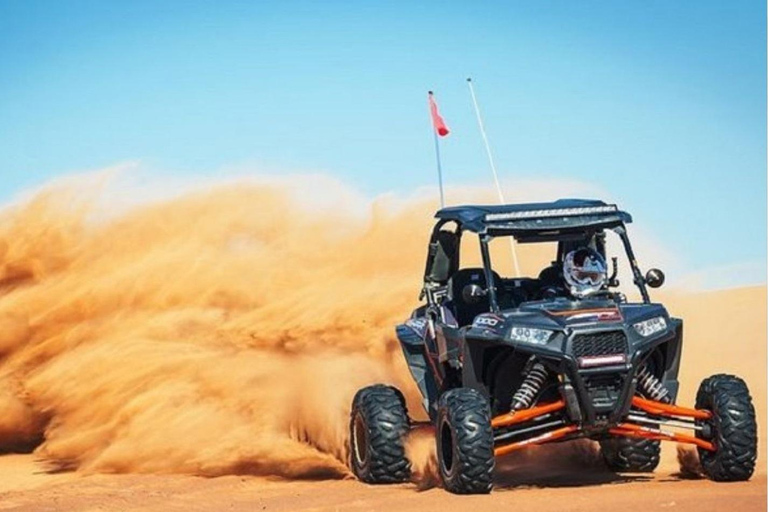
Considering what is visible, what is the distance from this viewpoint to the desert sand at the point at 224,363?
14.1 metres

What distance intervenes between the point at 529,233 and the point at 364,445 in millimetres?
2364

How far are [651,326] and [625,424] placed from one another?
795 mm

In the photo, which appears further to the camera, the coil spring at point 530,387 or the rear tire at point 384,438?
the rear tire at point 384,438

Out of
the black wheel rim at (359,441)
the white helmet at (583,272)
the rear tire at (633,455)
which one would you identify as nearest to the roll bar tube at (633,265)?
the white helmet at (583,272)

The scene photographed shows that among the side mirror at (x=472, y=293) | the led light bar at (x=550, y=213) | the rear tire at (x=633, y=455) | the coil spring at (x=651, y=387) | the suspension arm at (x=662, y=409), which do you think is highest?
the led light bar at (x=550, y=213)

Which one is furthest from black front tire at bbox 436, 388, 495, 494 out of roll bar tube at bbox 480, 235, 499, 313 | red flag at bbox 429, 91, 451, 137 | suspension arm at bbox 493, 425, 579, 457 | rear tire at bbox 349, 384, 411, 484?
red flag at bbox 429, 91, 451, 137

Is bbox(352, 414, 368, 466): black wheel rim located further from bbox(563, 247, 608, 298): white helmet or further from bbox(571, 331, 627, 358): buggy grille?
bbox(571, 331, 627, 358): buggy grille

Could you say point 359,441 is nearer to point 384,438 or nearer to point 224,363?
point 384,438

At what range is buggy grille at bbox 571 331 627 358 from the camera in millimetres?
12516

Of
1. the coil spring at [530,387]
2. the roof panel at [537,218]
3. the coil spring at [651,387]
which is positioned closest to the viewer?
the coil spring at [530,387]

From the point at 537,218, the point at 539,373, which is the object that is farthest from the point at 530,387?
the point at 537,218

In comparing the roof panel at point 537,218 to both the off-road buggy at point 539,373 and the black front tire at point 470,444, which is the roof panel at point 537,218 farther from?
the black front tire at point 470,444

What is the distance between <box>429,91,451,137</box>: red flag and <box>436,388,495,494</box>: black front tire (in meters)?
6.48

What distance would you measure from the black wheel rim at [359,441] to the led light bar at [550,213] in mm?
2152
